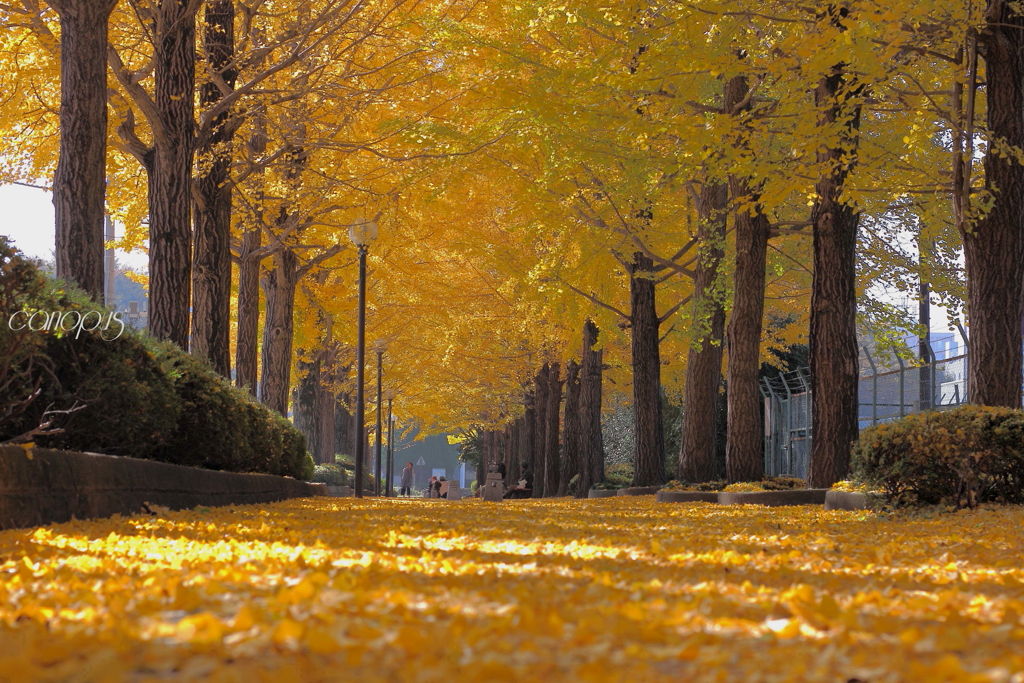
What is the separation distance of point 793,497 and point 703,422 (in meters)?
5.08

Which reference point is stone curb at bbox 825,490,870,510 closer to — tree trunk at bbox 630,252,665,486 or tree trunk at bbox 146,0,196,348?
tree trunk at bbox 146,0,196,348

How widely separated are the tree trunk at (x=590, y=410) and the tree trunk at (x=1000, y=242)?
1330 centimetres

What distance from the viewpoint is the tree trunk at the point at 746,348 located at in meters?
16.3

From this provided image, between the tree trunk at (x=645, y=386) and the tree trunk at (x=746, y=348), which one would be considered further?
the tree trunk at (x=645, y=386)

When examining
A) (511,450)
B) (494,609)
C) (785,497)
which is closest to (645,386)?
(785,497)

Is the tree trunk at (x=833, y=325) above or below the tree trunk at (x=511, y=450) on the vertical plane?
above

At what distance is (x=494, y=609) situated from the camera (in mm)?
3430

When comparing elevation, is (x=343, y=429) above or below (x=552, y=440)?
above

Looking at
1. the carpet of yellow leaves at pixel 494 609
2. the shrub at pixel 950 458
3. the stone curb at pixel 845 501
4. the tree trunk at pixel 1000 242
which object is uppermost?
the tree trunk at pixel 1000 242

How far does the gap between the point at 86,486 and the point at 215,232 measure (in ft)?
35.5

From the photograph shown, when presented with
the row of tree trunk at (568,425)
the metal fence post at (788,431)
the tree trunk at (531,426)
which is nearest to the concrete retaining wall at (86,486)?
the row of tree trunk at (568,425)

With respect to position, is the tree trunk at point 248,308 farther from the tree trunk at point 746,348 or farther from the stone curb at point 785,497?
the stone curb at point 785,497

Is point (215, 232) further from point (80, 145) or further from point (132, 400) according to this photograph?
point (132, 400)

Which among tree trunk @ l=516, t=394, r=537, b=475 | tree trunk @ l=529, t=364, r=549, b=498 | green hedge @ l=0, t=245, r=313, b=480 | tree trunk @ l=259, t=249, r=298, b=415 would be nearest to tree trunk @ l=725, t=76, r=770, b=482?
green hedge @ l=0, t=245, r=313, b=480
